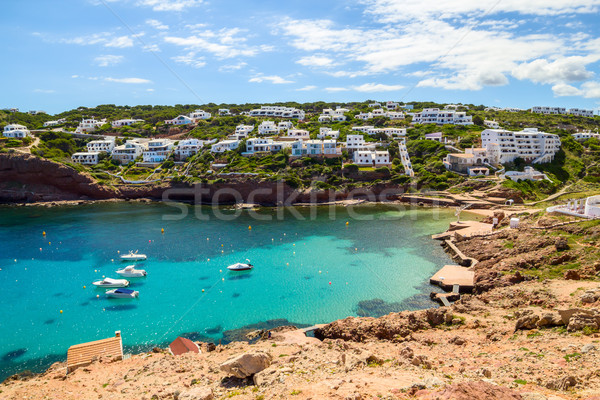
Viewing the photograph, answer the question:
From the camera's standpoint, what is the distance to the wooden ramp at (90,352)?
22781 mm

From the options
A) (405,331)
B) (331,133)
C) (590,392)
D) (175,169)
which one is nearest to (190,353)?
(405,331)

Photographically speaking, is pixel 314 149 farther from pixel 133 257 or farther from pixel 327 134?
pixel 133 257

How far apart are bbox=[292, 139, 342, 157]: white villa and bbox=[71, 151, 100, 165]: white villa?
183 feet

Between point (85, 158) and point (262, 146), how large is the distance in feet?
161

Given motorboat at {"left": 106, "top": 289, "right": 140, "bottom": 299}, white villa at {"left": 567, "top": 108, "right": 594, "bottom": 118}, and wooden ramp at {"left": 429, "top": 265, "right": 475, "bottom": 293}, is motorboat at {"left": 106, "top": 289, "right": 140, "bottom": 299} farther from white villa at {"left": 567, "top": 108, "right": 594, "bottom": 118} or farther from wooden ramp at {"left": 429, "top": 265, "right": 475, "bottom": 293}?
white villa at {"left": 567, "top": 108, "right": 594, "bottom": 118}

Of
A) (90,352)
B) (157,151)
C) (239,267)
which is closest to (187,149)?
(157,151)

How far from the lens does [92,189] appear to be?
287 feet

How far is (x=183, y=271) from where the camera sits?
4162 cm

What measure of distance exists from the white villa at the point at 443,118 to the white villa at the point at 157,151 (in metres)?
81.5

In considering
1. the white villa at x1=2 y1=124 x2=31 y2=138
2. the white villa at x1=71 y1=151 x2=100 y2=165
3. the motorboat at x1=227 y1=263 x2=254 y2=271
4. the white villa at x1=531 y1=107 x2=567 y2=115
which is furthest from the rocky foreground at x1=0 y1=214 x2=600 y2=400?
the white villa at x1=531 y1=107 x2=567 y2=115

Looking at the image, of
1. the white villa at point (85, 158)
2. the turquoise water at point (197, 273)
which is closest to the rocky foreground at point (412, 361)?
the turquoise water at point (197, 273)

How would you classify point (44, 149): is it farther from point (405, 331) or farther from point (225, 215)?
point (405, 331)

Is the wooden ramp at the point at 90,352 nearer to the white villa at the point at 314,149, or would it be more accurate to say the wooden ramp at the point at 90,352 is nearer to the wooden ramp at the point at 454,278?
the wooden ramp at the point at 454,278

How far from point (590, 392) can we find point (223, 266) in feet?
116
